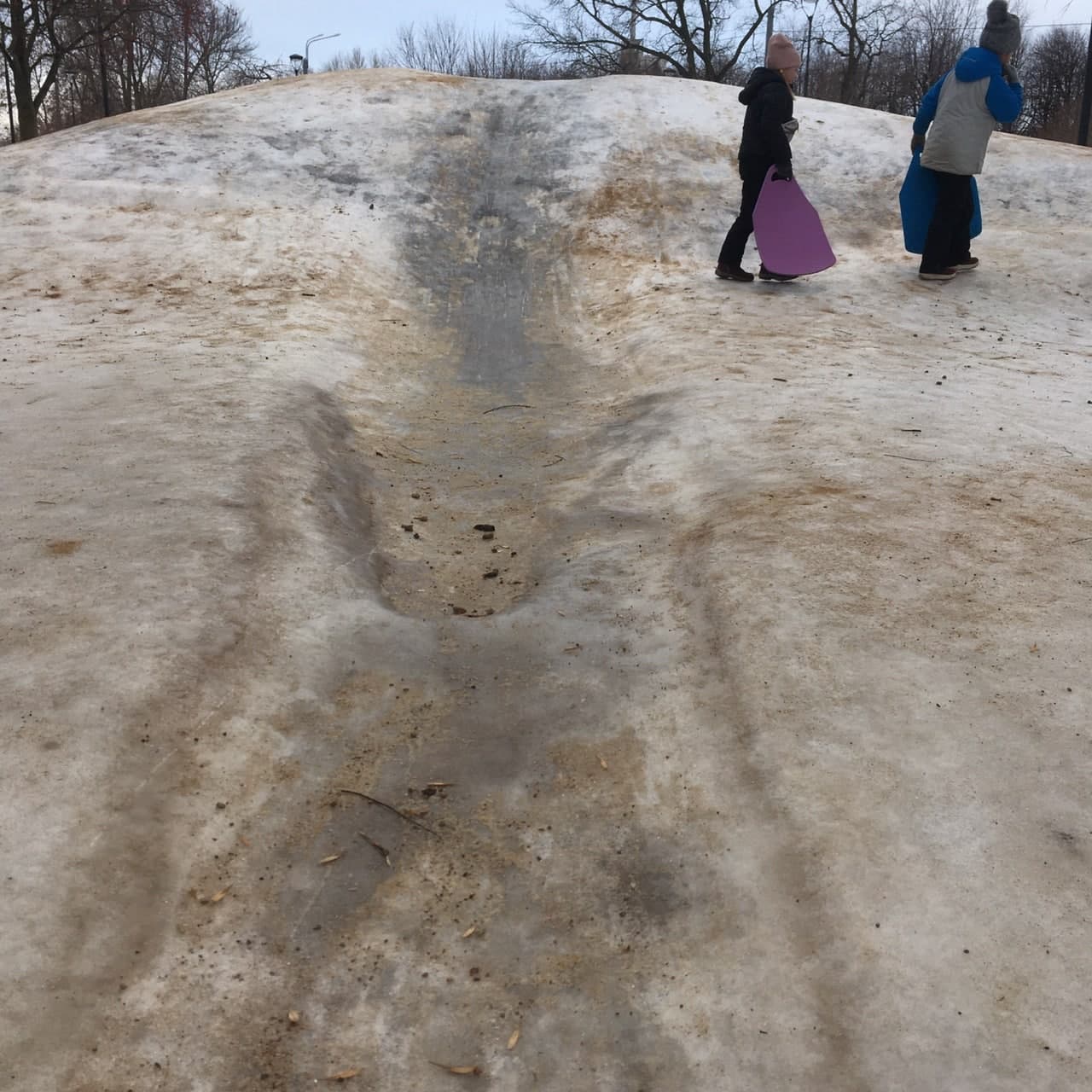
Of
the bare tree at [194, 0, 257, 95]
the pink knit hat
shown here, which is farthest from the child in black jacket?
the bare tree at [194, 0, 257, 95]

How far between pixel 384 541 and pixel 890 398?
9.65 feet

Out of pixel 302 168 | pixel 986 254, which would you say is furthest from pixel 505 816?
pixel 302 168

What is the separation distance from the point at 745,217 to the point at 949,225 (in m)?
1.67

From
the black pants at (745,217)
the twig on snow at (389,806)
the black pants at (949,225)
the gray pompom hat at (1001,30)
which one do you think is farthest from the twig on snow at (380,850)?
the gray pompom hat at (1001,30)

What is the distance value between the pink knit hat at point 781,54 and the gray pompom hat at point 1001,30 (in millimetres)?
1360

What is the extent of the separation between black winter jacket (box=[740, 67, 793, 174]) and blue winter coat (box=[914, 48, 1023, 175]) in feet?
3.80

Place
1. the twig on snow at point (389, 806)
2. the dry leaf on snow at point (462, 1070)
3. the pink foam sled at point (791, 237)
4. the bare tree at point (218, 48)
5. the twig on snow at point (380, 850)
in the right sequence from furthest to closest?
the bare tree at point (218, 48) → the pink foam sled at point (791, 237) → the twig on snow at point (389, 806) → the twig on snow at point (380, 850) → the dry leaf on snow at point (462, 1070)

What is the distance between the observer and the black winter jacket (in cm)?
783

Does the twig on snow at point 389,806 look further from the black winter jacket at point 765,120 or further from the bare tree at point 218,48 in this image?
the bare tree at point 218,48

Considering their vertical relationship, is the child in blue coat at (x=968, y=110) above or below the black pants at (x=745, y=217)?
above

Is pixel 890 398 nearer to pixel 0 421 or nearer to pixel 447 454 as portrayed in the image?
pixel 447 454

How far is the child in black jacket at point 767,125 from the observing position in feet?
25.7

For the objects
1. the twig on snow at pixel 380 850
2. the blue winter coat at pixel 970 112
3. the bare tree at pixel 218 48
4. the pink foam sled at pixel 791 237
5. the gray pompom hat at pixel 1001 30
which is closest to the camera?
the twig on snow at pixel 380 850

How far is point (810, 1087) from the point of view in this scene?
7.27 feet
